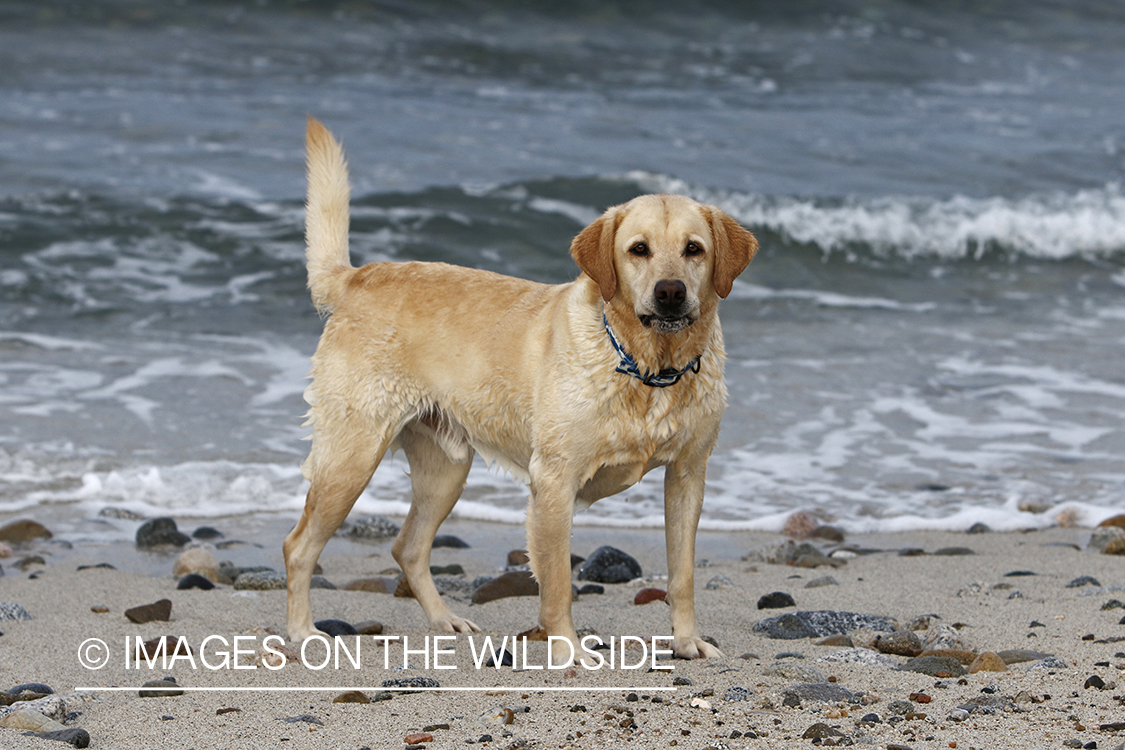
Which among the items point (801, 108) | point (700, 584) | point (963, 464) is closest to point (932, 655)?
point (700, 584)

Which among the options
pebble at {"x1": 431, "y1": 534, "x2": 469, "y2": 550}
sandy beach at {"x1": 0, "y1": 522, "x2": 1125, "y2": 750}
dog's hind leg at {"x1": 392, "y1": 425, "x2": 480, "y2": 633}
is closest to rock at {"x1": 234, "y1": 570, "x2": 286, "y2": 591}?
sandy beach at {"x1": 0, "y1": 522, "x2": 1125, "y2": 750}

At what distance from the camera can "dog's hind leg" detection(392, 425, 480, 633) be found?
4.79m

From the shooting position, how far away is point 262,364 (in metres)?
9.63

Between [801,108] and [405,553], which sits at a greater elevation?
[801,108]

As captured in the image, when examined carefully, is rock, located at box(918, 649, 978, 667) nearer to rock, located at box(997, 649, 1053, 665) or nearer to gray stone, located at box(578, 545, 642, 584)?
rock, located at box(997, 649, 1053, 665)

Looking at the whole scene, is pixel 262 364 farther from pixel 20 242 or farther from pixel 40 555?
pixel 20 242

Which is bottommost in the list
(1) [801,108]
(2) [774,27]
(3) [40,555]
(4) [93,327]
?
(3) [40,555]

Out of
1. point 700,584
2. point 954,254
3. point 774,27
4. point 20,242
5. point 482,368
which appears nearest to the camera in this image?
point 482,368

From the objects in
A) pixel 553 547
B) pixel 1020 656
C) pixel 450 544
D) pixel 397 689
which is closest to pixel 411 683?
pixel 397 689

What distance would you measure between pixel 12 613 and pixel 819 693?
10.4 ft

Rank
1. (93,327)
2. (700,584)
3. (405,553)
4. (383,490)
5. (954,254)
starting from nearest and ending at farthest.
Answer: (405,553) < (700,584) < (383,490) < (93,327) < (954,254)

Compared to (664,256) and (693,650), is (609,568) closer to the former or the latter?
(693,650)

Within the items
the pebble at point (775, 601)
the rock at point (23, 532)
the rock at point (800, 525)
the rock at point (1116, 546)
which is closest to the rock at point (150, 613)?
the rock at point (23, 532)

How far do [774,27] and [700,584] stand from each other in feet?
65.9
